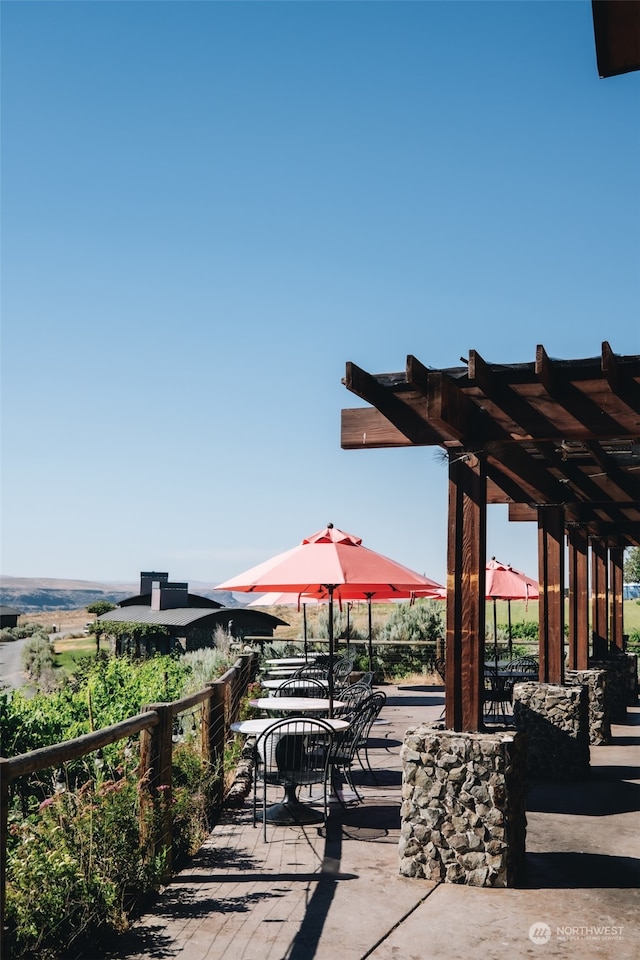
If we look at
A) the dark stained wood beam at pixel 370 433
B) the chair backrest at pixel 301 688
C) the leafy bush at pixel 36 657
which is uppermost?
the dark stained wood beam at pixel 370 433

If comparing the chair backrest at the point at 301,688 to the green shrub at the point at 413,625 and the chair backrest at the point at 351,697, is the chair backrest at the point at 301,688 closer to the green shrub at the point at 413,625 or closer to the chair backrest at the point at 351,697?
the chair backrest at the point at 351,697

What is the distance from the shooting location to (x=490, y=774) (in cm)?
523

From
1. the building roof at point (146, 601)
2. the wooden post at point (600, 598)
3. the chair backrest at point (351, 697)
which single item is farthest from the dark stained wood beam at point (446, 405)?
the building roof at point (146, 601)

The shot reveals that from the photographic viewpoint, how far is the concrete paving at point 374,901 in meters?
4.15

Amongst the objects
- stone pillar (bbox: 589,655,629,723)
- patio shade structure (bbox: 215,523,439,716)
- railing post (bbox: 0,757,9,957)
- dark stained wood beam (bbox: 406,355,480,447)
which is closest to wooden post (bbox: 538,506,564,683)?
patio shade structure (bbox: 215,523,439,716)

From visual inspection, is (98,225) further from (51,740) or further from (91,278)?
(51,740)

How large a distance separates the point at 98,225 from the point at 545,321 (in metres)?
5.84

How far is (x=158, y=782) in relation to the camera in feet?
17.6

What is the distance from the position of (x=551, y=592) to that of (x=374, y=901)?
521cm

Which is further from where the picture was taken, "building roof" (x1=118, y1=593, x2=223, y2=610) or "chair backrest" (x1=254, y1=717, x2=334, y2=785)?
"building roof" (x1=118, y1=593, x2=223, y2=610)

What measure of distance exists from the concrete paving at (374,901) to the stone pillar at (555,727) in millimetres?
1486

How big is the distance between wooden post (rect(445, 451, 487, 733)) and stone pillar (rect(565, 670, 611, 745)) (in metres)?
5.37

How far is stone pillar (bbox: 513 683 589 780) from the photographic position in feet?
28.0

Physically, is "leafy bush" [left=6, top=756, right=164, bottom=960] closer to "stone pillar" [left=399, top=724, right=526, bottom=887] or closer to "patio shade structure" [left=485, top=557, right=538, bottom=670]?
"stone pillar" [left=399, top=724, right=526, bottom=887]
